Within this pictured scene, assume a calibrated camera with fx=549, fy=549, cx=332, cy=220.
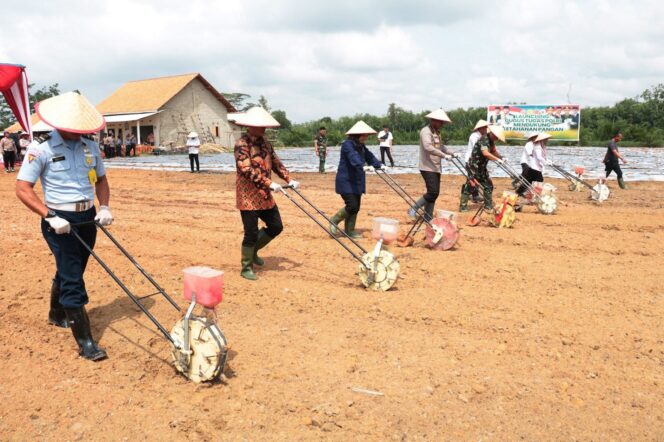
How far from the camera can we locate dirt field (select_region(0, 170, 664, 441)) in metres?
3.23

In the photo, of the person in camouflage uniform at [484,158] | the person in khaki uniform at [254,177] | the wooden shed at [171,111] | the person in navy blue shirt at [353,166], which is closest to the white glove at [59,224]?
the person in khaki uniform at [254,177]

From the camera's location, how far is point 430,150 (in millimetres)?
7914

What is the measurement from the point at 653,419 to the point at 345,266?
12.4 feet

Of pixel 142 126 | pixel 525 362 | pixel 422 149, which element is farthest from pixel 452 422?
pixel 142 126

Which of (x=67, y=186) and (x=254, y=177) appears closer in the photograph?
(x=67, y=186)

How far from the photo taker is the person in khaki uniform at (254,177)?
18.1ft

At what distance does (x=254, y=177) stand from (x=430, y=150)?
3.31 metres

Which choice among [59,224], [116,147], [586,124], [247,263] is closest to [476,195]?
[247,263]

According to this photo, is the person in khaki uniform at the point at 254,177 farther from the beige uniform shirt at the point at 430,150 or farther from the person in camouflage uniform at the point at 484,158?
the person in camouflage uniform at the point at 484,158

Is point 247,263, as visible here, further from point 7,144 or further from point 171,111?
point 171,111

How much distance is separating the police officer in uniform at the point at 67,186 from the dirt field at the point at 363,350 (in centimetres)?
44

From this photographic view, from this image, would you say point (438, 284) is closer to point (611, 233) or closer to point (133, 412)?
point (133, 412)

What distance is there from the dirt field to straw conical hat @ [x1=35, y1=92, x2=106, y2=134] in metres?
1.67

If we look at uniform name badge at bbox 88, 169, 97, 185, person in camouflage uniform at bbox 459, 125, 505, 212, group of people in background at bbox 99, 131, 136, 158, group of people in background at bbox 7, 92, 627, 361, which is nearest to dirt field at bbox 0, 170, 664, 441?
group of people in background at bbox 7, 92, 627, 361
